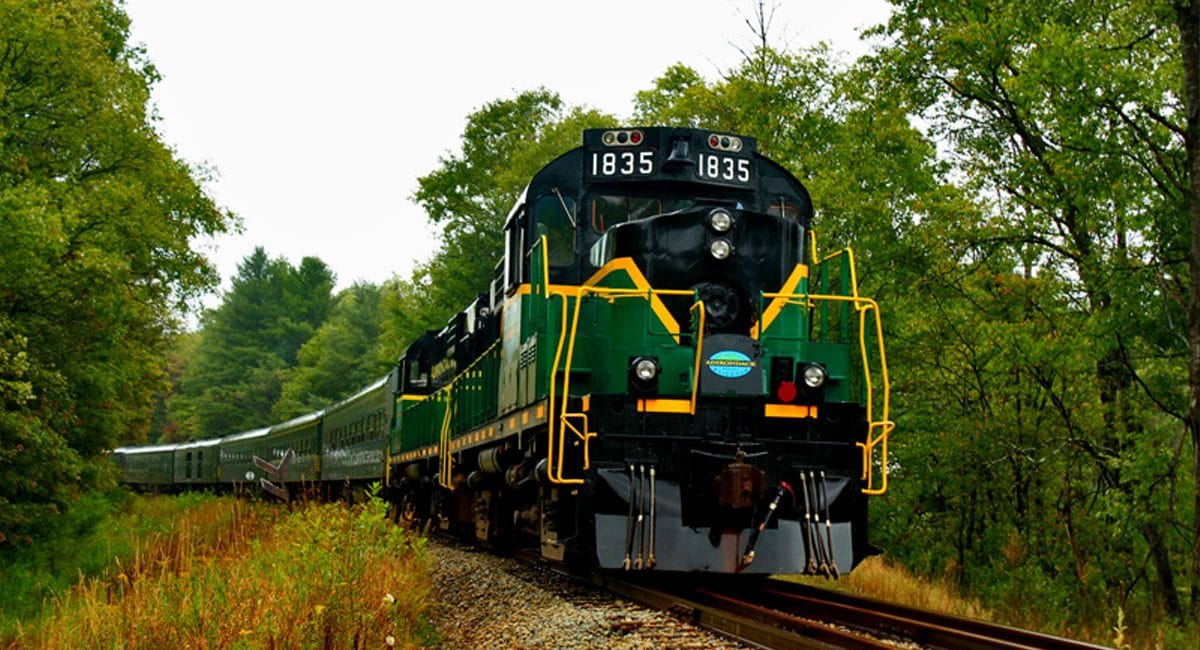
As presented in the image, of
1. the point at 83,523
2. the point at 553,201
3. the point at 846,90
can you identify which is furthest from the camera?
the point at 83,523

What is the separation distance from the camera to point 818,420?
8984 mm

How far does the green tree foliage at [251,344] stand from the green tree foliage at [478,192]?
126ft

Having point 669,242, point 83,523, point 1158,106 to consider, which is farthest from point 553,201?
point 83,523

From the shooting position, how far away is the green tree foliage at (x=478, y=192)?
3866 cm

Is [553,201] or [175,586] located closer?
[175,586]

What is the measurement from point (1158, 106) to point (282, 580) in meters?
10.4

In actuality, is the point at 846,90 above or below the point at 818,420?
above

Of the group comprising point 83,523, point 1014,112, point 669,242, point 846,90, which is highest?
point 846,90

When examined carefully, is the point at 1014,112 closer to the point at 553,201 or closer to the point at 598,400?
the point at 553,201

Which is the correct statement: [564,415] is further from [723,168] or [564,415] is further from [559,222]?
[723,168]

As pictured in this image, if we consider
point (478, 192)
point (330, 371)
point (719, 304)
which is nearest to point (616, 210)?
point (719, 304)

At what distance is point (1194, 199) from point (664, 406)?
5608 mm

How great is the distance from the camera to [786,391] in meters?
8.93

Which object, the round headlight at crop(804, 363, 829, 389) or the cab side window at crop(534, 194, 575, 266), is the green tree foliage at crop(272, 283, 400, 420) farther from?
the round headlight at crop(804, 363, 829, 389)
